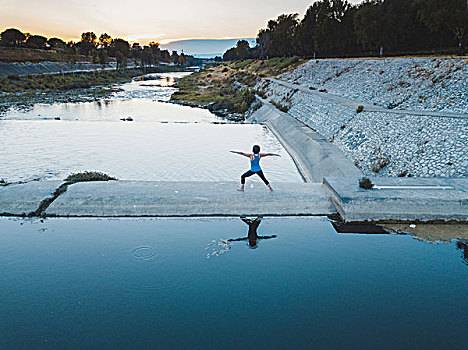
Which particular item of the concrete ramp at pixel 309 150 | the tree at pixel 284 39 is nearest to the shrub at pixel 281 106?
the concrete ramp at pixel 309 150

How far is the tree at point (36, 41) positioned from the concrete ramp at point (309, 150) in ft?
471

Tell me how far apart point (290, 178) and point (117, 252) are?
1160 centimetres

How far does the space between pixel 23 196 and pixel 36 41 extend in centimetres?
16570

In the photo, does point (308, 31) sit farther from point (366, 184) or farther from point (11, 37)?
point (11, 37)

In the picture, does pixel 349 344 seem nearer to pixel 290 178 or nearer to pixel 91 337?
pixel 91 337

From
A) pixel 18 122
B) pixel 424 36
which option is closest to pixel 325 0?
pixel 424 36

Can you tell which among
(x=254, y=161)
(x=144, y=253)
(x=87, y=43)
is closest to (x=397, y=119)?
(x=254, y=161)

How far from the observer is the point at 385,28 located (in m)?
51.1

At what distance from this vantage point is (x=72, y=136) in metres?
29.0

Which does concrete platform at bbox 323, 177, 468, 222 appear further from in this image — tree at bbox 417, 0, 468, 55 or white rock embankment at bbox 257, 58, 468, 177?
tree at bbox 417, 0, 468, 55

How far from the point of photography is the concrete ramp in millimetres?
18875

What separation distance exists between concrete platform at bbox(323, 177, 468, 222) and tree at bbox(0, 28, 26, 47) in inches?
5865

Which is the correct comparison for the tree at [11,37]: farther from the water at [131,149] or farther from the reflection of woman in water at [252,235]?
the reflection of woman in water at [252,235]

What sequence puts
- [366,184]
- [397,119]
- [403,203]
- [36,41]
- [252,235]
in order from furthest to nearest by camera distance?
[36,41], [397,119], [366,184], [403,203], [252,235]
